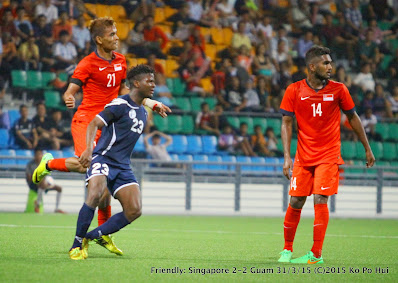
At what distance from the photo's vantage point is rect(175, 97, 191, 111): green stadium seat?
19.4 metres

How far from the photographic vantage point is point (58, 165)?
8398mm

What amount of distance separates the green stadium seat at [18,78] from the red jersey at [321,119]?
11.7 metres

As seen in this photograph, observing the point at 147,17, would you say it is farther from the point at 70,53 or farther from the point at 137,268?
the point at 137,268

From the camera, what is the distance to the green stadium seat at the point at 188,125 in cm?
1878

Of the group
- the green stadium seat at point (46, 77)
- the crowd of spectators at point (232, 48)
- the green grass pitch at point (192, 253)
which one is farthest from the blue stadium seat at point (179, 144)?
the green grass pitch at point (192, 253)

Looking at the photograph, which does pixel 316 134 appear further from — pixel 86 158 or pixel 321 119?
pixel 86 158

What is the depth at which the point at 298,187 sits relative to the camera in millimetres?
7582

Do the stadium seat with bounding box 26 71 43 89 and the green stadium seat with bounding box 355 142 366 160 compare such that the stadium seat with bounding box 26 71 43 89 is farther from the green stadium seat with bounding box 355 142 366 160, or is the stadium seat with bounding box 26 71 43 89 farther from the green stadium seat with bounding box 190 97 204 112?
the green stadium seat with bounding box 355 142 366 160

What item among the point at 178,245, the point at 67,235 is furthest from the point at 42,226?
the point at 178,245

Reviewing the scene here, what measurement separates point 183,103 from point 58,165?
11236 millimetres

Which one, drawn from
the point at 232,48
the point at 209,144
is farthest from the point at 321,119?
the point at 232,48

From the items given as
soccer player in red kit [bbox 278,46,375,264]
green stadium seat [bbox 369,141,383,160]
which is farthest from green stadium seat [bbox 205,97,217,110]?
soccer player in red kit [bbox 278,46,375,264]

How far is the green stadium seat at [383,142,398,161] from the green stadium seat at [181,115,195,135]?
5.54m

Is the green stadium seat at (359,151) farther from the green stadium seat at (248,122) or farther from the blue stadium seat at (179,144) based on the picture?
the blue stadium seat at (179,144)
